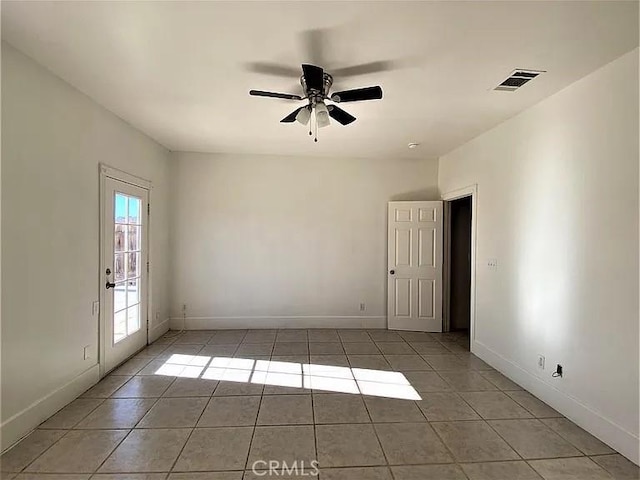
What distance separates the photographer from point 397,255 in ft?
18.2

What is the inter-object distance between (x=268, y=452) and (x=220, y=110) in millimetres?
2971

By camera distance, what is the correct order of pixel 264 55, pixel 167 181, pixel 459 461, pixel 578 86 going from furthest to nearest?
1. pixel 167 181
2. pixel 578 86
3. pixel 264 55
4. pixel 459 461

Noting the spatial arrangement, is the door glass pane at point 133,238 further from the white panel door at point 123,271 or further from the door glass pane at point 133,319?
the door glass pane at point 133,319

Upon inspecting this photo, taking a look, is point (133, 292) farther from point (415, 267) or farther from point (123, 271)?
point (415, 267)

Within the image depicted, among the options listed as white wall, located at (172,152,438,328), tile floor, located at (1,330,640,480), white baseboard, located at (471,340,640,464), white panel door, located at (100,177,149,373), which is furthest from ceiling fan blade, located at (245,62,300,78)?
white baseboard, located at (471,340,640,464)

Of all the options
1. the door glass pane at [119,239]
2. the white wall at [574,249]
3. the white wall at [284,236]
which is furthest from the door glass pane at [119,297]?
A: the white wall at [574,249]

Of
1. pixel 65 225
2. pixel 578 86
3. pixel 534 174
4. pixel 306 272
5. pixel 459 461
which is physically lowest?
pixel 459 461

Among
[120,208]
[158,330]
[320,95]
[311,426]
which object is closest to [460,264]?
[311,426]

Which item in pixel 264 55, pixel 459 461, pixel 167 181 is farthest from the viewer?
pixel 167 181

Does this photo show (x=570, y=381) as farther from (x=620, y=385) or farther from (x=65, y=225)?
(x=65, y=225)

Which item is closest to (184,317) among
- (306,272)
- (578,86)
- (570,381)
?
(306,272)

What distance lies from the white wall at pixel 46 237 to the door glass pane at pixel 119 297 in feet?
1.40

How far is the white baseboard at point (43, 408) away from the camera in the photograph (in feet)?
7.88

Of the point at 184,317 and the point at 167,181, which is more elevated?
the point at 167,181
